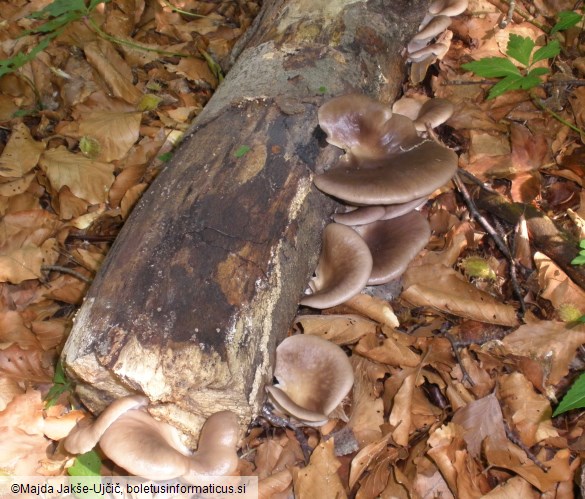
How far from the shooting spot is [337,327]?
3.56 m

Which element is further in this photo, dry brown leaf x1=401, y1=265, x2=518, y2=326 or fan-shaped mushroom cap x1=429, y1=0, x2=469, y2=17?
fan-shaped mushroom cap x1=429, y1=0, x2=469, y2=17

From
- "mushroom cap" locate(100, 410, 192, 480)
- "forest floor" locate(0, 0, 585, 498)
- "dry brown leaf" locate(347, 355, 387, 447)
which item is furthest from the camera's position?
"dry brown leaf" locate(347, 355, 387, 447)

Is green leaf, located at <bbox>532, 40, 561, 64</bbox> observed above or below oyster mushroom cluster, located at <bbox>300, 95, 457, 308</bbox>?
below

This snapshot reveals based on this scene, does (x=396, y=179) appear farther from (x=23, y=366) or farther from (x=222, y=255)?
(x=23, y=366)

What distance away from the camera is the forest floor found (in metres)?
3.12

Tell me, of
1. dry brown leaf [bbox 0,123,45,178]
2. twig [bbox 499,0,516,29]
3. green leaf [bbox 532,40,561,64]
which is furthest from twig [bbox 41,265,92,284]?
twig [bbox 499,0,516,29]

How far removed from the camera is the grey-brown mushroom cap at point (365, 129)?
338 centimetres

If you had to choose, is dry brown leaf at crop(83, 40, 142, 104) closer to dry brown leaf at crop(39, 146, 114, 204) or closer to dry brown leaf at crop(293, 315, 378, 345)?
dry brown leaf at crop(39, 146, 114, 204)

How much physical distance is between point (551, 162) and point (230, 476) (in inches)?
142

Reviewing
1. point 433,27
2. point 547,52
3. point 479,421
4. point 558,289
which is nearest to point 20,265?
point 479,421

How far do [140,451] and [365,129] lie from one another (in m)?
2.36

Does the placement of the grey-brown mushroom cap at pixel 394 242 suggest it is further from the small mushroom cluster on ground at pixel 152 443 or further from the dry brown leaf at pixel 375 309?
the small mushroom cluster on ground at pixel 152 443

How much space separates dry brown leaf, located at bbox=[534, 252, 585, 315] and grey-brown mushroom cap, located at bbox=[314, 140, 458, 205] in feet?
3.99

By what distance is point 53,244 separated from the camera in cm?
438
